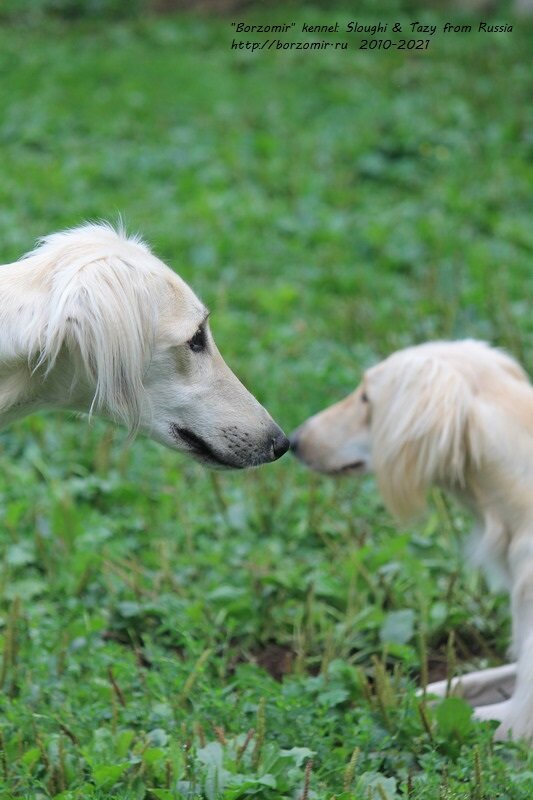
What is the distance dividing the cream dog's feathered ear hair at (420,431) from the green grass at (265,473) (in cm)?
50

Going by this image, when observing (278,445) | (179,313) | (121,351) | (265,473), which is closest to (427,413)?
(278,445)

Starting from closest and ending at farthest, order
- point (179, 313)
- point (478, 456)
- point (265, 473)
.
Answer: point (179, 313)
point (478, 456)
point (265, 473)

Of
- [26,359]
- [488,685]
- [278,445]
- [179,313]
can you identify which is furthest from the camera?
[488,685]

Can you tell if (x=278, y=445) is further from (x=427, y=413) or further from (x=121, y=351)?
(x=121, y=351)

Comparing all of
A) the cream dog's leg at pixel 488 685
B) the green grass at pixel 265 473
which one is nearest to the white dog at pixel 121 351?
the green grass at pixel 265 473

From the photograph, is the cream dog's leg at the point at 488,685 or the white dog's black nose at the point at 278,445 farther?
the cream dog's leg at the point at 488,685

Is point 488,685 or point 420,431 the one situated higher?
point 420,431

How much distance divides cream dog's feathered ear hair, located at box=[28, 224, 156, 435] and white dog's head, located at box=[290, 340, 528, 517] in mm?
1052

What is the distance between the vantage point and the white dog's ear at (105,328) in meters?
2.83

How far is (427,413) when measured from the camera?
3695 millimetres

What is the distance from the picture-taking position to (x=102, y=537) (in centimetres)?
461

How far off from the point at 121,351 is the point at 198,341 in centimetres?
43

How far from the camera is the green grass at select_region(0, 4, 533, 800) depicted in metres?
3.31

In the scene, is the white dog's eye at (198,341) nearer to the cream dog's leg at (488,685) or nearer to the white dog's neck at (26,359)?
the white dog's neck at (26,359)
